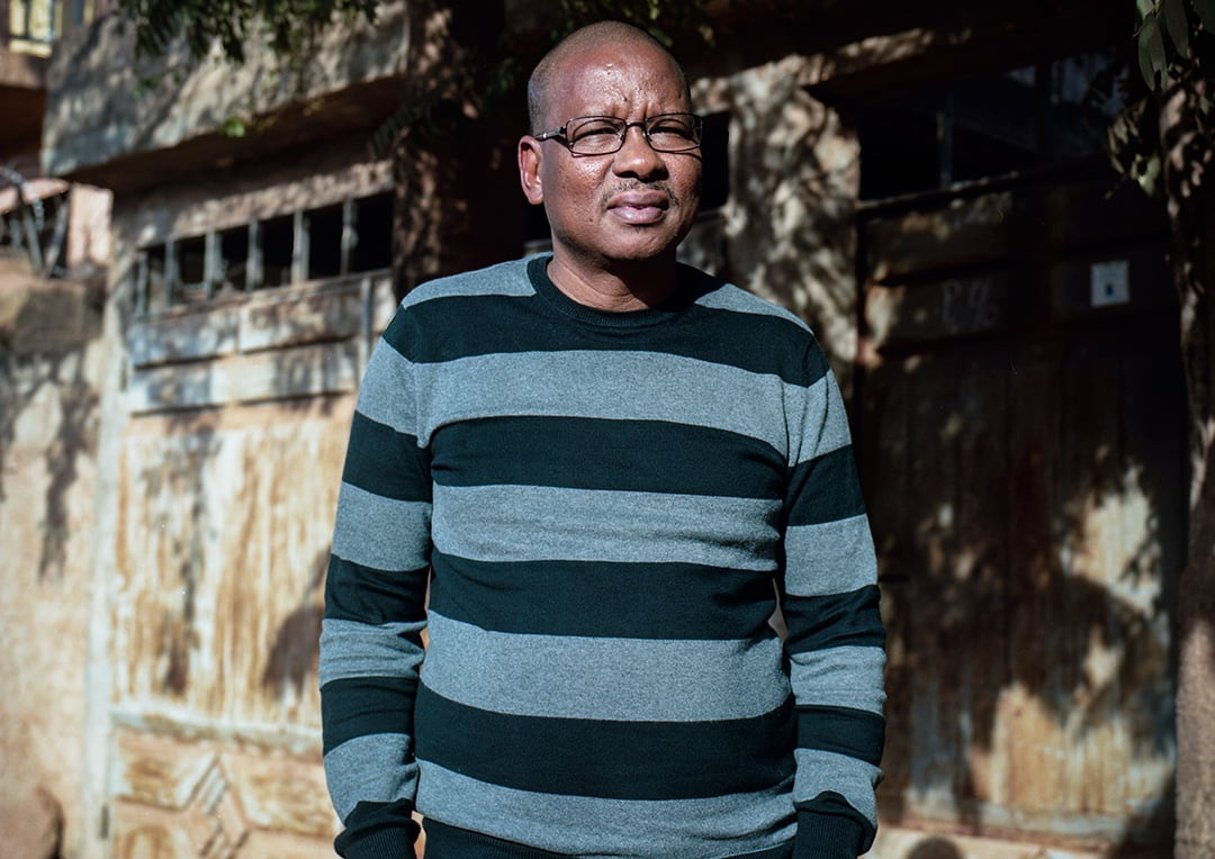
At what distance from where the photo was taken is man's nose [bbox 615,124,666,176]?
2.17m

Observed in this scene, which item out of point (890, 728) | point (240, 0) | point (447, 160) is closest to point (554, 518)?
point (447, 160)

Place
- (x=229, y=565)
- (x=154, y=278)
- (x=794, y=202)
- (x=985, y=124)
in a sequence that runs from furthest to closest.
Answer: (x=154, y=278)
(x=229, y=565)
(x=985, y=124)
(x=794, y=202)

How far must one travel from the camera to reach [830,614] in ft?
7.20

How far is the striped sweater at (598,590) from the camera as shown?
204 cm

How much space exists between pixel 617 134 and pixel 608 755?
0.88 metres

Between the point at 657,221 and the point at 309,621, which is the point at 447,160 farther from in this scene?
the point at 309,621

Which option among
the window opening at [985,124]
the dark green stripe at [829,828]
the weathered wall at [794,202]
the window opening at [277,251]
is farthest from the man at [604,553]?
the window opening at [277,251]

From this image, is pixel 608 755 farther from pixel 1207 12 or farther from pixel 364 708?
pixel 1207 12

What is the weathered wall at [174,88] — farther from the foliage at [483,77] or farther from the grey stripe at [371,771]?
the grey stripe at [371,771]

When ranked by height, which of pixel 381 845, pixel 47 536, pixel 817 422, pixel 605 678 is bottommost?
→ pixel 381 845

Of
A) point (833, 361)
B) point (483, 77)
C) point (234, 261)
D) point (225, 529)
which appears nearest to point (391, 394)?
point (483, 77)

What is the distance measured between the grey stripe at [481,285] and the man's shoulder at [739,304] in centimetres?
25

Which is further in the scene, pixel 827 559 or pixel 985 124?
pixel 985 124

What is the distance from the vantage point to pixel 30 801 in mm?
8891
